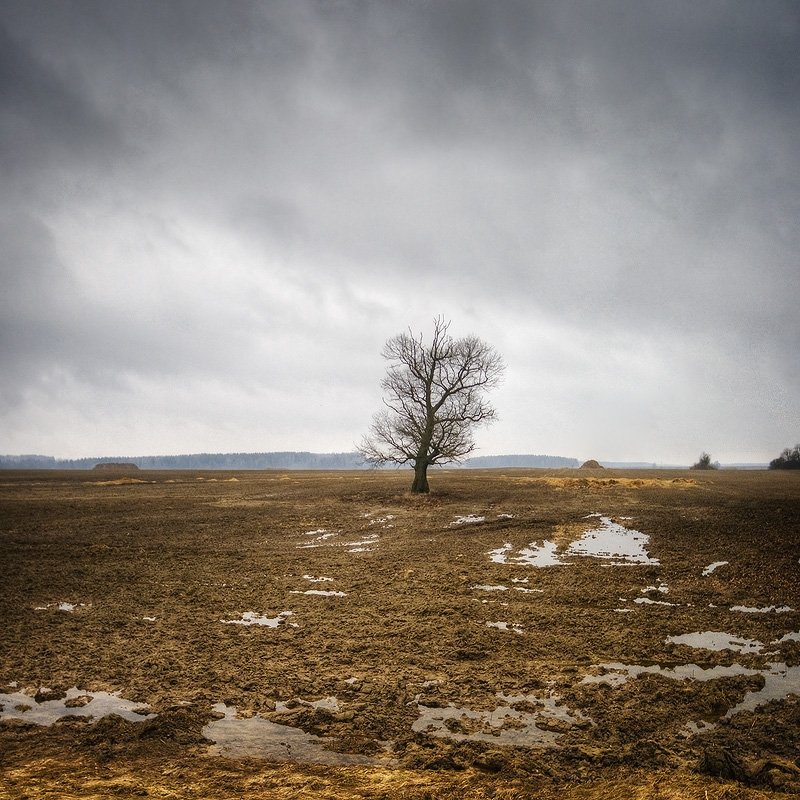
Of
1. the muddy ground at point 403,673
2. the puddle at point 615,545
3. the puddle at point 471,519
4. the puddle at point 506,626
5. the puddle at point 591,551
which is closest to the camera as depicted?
the muddy ground at point 403,673

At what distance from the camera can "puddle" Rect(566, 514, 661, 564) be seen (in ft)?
39.3

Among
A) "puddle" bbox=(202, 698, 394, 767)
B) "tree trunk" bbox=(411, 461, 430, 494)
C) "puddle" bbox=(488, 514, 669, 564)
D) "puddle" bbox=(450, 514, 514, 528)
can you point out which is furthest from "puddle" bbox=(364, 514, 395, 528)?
"puddle" bbox=(202, 698, 394, 767)

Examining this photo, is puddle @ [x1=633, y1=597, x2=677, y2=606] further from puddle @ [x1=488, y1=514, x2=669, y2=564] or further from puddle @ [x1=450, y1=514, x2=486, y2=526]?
puddle @ [x1=450, y1=514, x2=486, y2=526]

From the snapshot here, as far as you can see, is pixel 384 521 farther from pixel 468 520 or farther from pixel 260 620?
pixel 260 620

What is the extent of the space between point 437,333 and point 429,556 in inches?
788

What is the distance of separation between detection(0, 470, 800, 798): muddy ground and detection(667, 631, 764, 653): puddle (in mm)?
115

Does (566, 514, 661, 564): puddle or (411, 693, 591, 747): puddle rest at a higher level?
(411, 693, 591, 747): puddle

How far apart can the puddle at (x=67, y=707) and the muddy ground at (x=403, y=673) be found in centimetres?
3

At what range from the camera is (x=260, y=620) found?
7586 millimetres

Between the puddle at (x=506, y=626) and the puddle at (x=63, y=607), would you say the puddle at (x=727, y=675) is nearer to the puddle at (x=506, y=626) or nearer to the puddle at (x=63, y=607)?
the puddle at (x=506, y=626)

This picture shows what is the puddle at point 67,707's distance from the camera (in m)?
4.76

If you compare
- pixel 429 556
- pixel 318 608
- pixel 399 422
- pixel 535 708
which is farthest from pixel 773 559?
pixel 399 422

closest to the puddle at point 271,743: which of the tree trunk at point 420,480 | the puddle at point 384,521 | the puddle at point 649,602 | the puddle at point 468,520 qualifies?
the puddle at point 649,602

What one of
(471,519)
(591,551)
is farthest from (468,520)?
(591,551)
